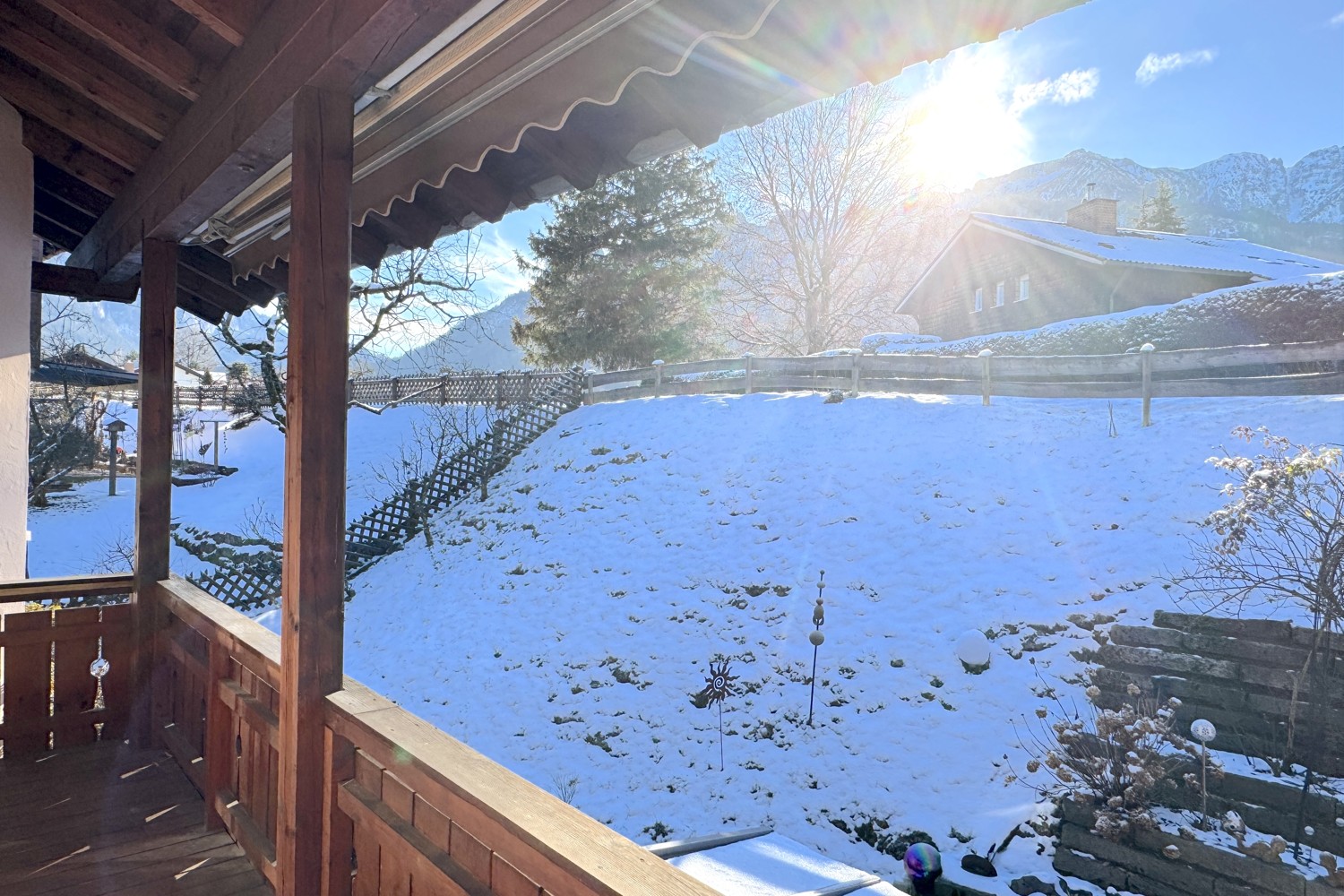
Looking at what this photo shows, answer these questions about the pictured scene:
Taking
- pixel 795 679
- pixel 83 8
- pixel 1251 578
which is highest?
pixel 83 8

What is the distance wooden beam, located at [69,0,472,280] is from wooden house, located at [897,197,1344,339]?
55.4ft

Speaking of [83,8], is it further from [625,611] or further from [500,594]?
[500,594]

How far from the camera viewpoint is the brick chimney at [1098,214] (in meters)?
18.4

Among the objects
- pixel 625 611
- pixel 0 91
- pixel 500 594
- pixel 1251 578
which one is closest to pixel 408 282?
pixel 500 594

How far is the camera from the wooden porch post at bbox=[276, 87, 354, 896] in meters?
1.85

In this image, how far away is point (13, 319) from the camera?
3893 mm

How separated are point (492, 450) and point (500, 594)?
435 cm

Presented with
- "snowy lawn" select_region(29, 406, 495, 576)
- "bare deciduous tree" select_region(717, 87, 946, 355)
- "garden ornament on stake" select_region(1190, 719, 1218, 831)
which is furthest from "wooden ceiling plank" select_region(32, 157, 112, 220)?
"bare deciduous tree" select_region(717, 87, 946, 355)

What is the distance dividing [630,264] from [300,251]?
15.5 m

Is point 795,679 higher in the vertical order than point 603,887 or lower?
lower

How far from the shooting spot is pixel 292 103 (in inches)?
74.0

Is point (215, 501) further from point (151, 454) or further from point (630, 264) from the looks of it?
point (151, 454)

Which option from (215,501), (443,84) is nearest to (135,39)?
(443,84)

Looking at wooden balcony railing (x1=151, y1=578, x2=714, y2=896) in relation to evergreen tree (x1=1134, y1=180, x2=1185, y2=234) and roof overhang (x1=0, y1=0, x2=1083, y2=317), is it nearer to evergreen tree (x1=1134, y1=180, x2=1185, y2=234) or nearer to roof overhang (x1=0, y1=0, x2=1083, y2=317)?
roof overhang (x1=0, y1=0, x2=1083, y2=317)
